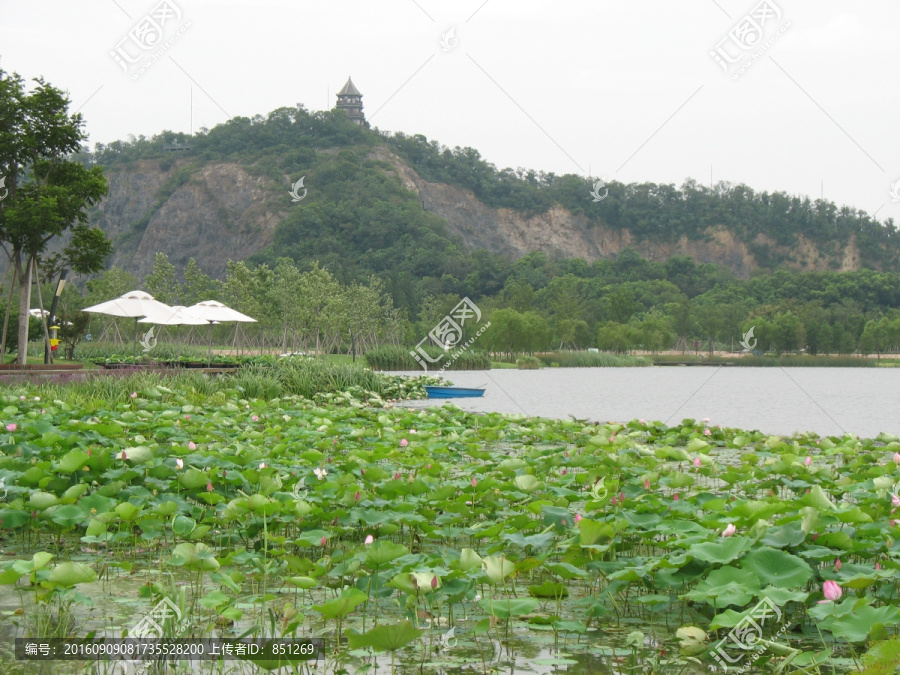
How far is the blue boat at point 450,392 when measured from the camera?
21.1 m

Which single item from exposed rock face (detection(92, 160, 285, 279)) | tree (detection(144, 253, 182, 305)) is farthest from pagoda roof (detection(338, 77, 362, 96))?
tree (detection(144, 253, 182, 305))

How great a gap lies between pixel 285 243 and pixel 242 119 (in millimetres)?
36492

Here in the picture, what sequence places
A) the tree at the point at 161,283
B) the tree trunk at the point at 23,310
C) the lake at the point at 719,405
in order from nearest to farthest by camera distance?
the lake at the point at 719,405 → the tree trunk at the point at 23,310 → the tree at the point at 161,283

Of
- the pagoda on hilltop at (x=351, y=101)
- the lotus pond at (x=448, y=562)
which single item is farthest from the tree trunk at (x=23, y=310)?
the pagoda on hilltop at (x=351, y=101)

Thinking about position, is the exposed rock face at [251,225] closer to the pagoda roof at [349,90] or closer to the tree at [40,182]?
the pagoda roof at [349,90]

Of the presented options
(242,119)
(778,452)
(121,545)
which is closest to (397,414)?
(778,452)

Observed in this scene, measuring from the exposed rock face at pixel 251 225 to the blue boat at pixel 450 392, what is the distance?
84.0 meters

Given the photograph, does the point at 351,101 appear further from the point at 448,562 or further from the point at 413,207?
the point at 448,562

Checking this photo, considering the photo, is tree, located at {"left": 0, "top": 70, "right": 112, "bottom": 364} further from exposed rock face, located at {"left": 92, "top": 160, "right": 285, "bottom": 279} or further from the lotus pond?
exposed rock face, located at {"left": 92, "top": 160, "right": 285, "bottom": 279}

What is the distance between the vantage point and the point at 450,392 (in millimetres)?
21266

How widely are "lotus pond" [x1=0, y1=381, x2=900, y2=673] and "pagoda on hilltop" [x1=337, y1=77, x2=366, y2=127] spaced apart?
430ft

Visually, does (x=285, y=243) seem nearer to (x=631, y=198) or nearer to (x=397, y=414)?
(x=631, y=198)

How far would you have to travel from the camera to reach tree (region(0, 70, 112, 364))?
55.2 feet

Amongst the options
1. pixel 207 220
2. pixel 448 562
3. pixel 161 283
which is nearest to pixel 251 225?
pixel 207 220
